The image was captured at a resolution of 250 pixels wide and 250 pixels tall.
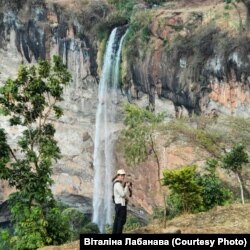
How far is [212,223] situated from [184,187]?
5.01ft

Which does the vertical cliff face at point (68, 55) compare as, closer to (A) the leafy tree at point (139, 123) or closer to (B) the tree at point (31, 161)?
(A) the leafy tree at point (139, 123)

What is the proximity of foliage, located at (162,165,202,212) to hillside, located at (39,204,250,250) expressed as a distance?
2.06ft

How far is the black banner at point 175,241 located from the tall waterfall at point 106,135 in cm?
2448

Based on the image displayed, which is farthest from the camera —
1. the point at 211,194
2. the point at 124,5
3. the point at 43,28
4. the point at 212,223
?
the point at 43,28

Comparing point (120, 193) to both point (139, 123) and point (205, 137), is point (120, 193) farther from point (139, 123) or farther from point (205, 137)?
point (205, 137)

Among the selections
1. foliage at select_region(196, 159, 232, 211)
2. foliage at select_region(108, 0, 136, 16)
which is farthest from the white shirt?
foliage at select_region(108, 0, 136, 16)

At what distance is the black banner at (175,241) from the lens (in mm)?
6625

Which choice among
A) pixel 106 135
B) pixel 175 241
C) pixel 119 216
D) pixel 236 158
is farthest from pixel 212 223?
pixel 106 135

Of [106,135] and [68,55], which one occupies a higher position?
[68,55]

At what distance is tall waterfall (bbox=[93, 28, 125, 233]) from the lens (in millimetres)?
31875

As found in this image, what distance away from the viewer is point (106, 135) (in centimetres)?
3338

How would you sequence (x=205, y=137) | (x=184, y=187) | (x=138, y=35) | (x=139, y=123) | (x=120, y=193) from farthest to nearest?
(x=138, y=35)
(x=205, y=137)
(x=184, y=187)
(x=139, y=123)
(x=120, y=193)

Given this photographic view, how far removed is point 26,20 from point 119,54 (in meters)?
6.90

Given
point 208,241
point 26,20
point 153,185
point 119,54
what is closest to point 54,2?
point 26,20
